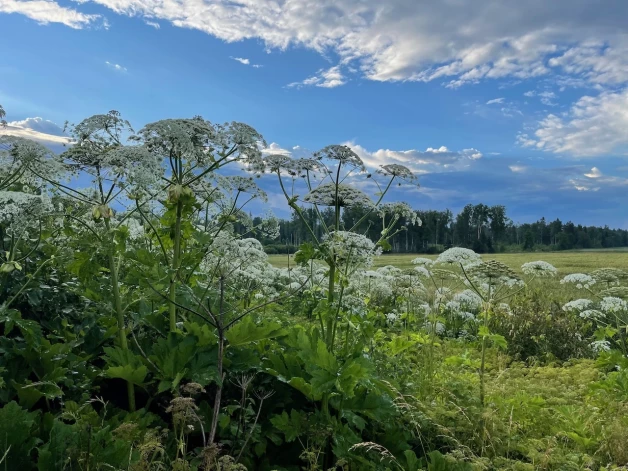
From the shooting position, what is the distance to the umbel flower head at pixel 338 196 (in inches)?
187

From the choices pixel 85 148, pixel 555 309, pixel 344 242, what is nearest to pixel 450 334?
pixel 555 309

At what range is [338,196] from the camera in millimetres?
4789

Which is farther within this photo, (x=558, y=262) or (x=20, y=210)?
(x=558, y=262)

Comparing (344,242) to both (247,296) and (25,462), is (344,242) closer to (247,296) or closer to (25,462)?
(25,462)

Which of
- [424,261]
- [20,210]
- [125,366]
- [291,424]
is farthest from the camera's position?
[424,261]

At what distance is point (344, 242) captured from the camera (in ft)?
15.0

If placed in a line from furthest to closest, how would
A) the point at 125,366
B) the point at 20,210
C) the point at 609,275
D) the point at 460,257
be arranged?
the point at 609,275 < the point at 460,257 < the point at 20,210 < the point at 125,366

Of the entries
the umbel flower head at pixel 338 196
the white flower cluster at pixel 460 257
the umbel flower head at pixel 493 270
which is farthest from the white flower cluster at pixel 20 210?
the umbel flower head at pixel 493 270

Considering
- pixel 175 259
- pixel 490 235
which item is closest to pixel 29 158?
pixel 175 259

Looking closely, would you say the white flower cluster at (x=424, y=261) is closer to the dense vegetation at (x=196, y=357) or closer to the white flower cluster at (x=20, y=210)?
the dense vegetation at (x=196, y=357)

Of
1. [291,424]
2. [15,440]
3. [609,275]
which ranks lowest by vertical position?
[291,424]

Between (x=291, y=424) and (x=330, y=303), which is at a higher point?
(x=330, y=303)

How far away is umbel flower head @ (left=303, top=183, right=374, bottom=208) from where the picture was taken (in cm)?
475

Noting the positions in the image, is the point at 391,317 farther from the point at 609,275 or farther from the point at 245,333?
the point at 245,333
